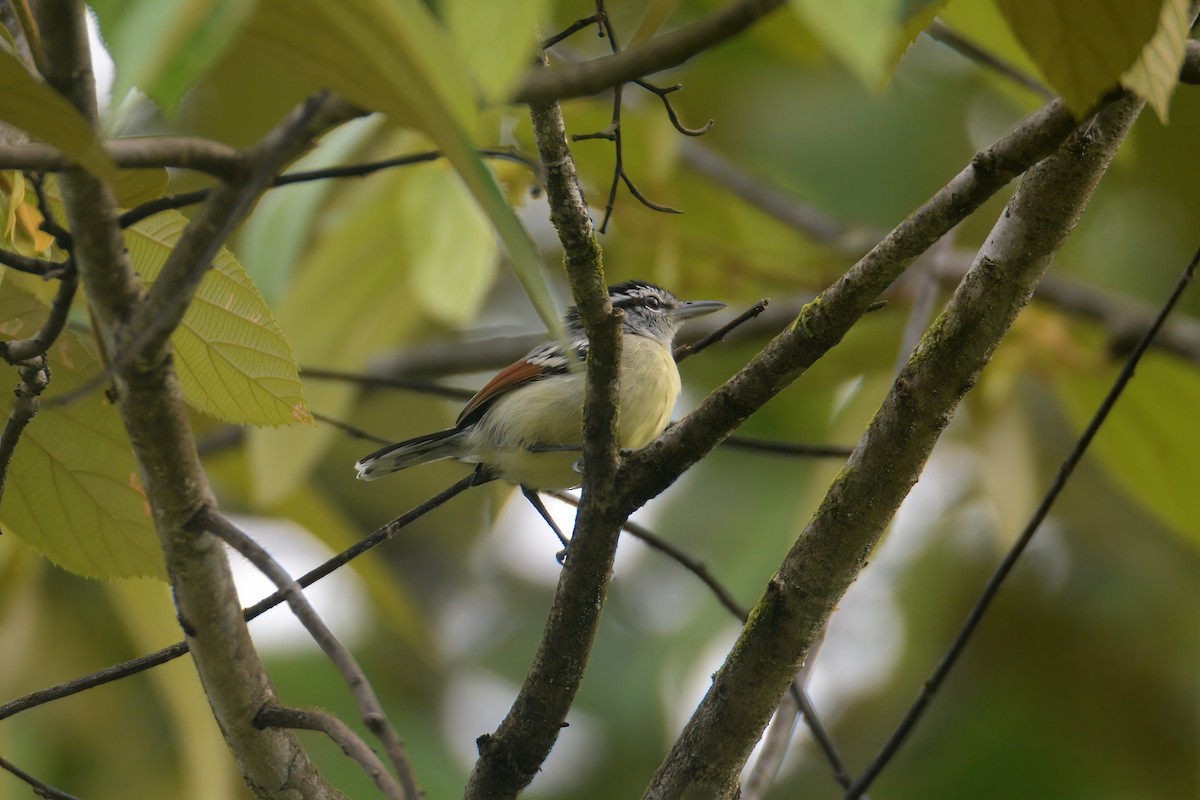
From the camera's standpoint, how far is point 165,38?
79 cm

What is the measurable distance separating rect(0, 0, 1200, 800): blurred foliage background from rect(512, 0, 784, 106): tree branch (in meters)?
1.37

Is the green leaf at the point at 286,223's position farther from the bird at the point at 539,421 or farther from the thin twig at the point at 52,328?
the thin twig at the point at 52,328

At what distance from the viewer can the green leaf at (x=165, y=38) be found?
784mm

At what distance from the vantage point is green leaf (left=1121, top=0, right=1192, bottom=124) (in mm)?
1248

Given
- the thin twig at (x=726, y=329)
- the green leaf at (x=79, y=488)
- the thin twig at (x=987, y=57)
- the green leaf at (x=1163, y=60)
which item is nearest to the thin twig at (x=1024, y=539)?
the thin twig at (x=726, y=329)

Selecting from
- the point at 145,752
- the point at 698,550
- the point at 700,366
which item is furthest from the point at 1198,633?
the point at 145,752

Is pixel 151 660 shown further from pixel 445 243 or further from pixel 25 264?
pixel 445 243

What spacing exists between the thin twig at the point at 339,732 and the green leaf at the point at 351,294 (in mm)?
2070

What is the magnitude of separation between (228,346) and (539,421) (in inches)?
87.7

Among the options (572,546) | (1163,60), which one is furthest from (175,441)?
(1163,60)

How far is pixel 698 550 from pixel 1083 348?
268 cm

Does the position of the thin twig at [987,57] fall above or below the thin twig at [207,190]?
above

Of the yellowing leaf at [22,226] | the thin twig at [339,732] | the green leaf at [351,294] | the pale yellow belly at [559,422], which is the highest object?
the green leaf at [351,294]

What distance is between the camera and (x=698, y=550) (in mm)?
6836
